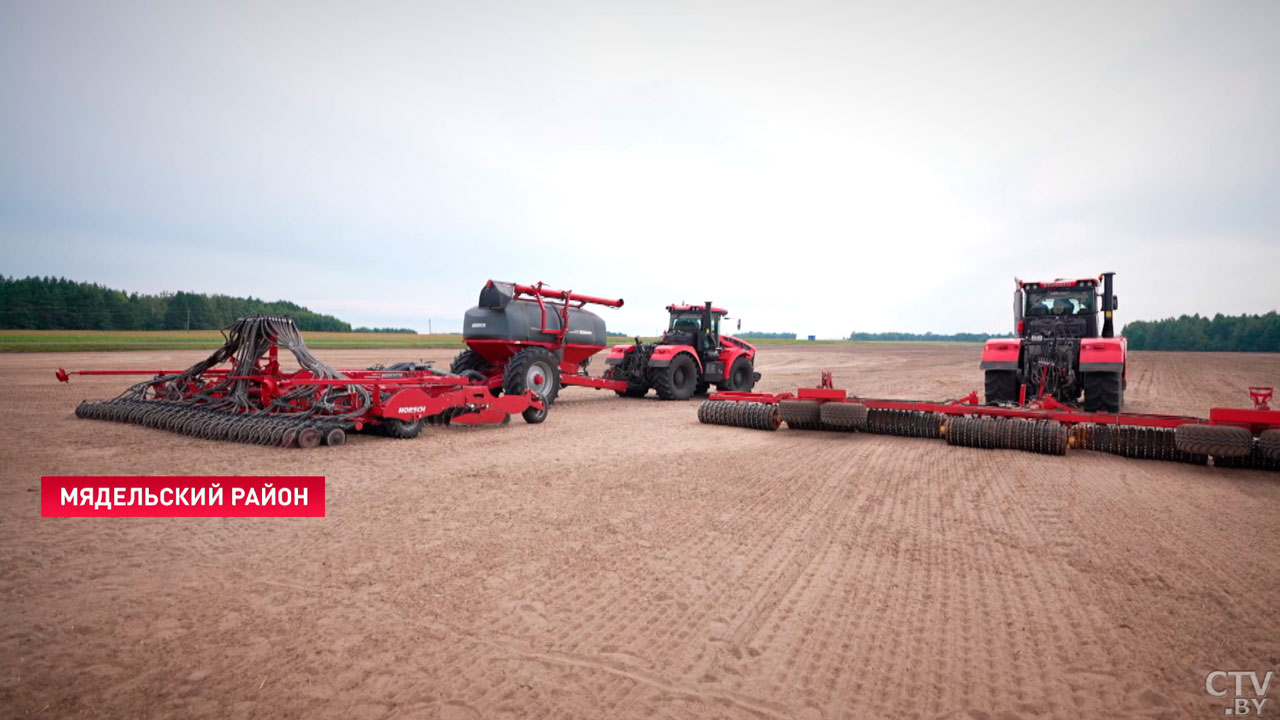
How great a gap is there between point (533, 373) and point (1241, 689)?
10.5 m

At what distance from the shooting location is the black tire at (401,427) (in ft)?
28.9

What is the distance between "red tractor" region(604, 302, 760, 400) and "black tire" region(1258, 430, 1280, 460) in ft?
30.5

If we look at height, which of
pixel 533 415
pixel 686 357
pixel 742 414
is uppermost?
pixel 686 357

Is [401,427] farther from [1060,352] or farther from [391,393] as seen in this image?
[1060,352]

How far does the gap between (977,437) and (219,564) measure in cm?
809

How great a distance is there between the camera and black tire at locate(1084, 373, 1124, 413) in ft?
32.1

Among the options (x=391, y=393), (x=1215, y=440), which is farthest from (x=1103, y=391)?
(x=391, y=393)

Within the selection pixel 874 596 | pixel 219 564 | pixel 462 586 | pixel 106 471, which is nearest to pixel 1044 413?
pixel 874 596

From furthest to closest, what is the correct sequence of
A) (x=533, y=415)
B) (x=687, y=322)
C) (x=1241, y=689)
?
(x=687, y=322), (x=533, y=415), (x=1241, y=689)

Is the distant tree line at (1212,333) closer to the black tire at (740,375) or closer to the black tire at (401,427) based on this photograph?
the black tire at (740,375)

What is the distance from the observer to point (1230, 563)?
4.22 meters

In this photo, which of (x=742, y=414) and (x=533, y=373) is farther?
(x=533, y=373)

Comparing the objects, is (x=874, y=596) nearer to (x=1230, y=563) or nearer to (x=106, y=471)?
(x=1230, y=563)

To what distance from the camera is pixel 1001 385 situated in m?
10.6
